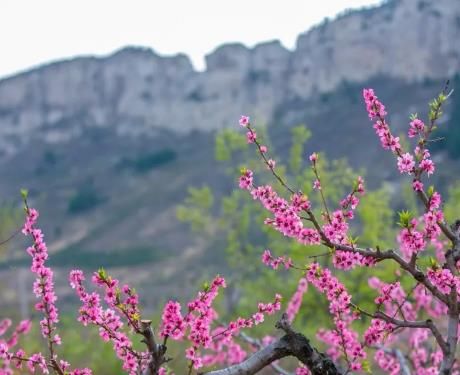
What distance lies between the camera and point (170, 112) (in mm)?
95188

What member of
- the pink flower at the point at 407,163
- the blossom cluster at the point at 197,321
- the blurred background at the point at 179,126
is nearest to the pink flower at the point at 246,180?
the blossom cluster at the point at 197,321

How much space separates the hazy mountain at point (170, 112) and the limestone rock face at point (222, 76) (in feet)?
0.49

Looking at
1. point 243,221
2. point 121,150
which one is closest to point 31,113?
point 121,150

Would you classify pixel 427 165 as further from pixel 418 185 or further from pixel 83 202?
pixel 83 202

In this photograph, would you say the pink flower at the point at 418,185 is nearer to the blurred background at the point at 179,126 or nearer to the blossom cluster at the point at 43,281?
the blossom cluster at the point at 43,281

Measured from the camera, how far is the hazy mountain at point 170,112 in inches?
2840

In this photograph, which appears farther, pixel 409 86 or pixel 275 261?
pixel 409 86

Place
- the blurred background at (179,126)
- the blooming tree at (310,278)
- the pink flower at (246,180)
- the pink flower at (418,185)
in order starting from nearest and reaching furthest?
the blooming tree at (310,278)
the pink flower at (418,185)
the pink flower at (246,180)
the blurred background at (179,126)

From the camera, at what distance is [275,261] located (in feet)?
18.1

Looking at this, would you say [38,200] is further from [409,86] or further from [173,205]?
[409,86]

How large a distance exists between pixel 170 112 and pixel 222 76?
361 inches

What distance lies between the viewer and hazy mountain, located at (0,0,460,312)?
237 ft

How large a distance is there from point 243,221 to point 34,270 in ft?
82.2

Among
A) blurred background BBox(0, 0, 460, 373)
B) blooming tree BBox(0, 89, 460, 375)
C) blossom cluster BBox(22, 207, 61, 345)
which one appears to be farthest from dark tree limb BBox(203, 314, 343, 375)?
blurred background BBox(0, 0, 460, 373)
